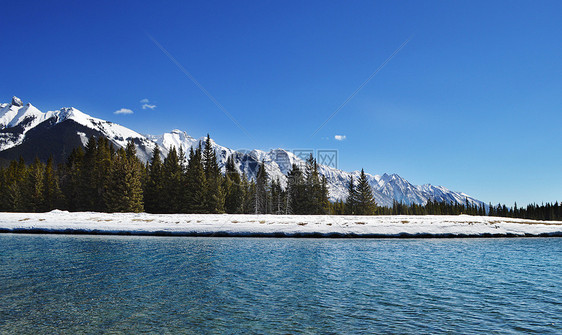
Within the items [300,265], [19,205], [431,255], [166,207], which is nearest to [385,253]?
[431,255]

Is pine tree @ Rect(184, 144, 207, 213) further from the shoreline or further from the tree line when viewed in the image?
the shoreline

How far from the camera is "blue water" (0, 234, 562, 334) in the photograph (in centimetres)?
841

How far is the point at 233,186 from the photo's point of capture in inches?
3282

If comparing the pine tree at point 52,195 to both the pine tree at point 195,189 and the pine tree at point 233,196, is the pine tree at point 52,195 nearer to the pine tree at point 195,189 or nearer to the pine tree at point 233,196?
the pine tree at point 195,189

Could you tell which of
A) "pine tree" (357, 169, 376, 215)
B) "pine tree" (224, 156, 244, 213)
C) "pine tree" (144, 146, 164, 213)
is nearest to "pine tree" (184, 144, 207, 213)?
"pine tree" (144, 146, 164, 213)

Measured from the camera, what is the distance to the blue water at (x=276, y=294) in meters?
8.41

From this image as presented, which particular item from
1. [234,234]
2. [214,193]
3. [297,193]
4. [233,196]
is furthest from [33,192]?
[234,234]

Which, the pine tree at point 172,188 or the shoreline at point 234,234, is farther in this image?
the pine tree at point 172,188

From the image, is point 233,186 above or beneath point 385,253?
above

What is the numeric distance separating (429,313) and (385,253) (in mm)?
12423

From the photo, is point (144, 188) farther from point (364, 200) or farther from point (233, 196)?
point (364, 200)

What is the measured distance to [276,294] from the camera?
1138 cm

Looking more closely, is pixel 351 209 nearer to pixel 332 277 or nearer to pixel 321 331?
pixel 332 277

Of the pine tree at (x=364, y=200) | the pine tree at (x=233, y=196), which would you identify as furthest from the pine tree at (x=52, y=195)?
the pine tree at (x=364, y=200)
